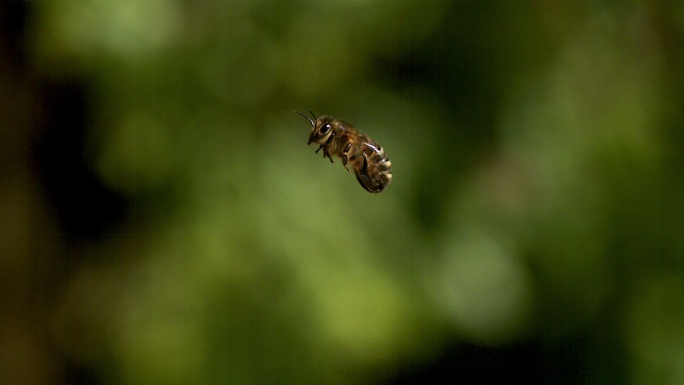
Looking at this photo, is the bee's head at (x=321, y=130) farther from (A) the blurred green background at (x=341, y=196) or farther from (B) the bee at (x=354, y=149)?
(A) the blurred green background at (x=341, y=196)

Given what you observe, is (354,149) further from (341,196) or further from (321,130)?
(341,196)

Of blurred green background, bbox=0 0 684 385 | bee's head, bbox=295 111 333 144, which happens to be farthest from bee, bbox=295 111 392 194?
blurred green background, bbox=0 0 684 385

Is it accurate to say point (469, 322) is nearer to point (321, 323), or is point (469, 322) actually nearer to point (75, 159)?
point (321, 323)

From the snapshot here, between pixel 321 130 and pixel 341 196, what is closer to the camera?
pixel 321 130

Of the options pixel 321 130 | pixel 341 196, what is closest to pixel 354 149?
pixel 321 130

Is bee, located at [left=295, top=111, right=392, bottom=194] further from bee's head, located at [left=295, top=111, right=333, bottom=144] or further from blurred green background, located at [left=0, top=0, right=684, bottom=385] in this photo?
blurred green background, located at [left=0, top=0, right=684, bottom=385]

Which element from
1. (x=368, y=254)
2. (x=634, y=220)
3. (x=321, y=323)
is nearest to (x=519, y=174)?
(x=634, y=220)

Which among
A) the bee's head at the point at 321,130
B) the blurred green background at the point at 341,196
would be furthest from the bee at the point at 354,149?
the blurred green background at the point at 341,196
